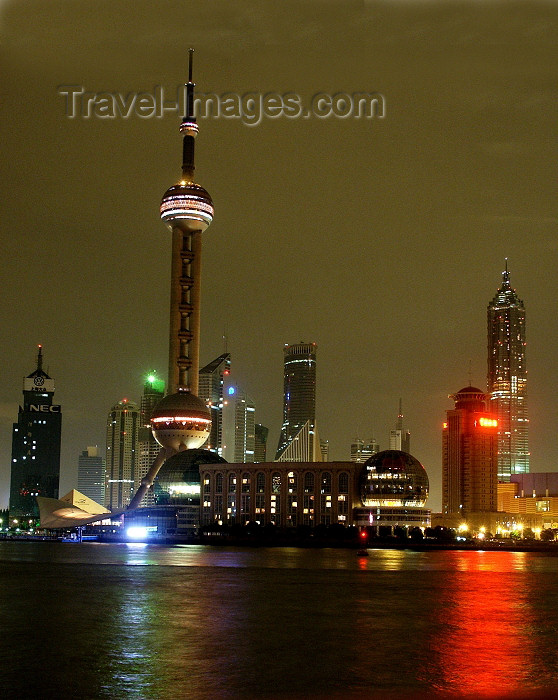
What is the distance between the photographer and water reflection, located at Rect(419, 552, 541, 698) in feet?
99.0

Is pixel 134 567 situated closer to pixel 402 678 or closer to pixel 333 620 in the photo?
pixel 333 620

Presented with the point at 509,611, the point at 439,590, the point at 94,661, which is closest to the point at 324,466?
the point at 439,590

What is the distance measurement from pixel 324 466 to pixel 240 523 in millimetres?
20744

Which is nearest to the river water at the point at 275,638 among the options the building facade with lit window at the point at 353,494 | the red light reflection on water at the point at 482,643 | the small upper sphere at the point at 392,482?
the red light reflection on water at the point at 482,643

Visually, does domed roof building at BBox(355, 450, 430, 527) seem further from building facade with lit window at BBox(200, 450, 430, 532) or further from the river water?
the river water

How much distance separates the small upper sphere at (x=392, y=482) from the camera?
190 metres

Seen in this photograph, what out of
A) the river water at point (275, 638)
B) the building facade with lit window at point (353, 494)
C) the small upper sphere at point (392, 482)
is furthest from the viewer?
the building facade with lit window at point (353, 494)

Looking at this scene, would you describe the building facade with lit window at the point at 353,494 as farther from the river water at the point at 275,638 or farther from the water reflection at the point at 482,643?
the water reflection at the point at 482,643

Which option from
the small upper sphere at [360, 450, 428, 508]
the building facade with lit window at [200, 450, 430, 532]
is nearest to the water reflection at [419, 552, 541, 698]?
the small upper sphere at [360, 450, 428, 508]

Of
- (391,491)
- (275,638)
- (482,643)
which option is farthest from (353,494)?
(482,643)

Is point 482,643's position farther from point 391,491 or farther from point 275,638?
point 391,491

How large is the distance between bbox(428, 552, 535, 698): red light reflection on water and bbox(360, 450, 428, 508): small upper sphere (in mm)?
119732

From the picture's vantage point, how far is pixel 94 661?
3453 cm

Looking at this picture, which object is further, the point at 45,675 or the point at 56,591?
the point at 56,591
